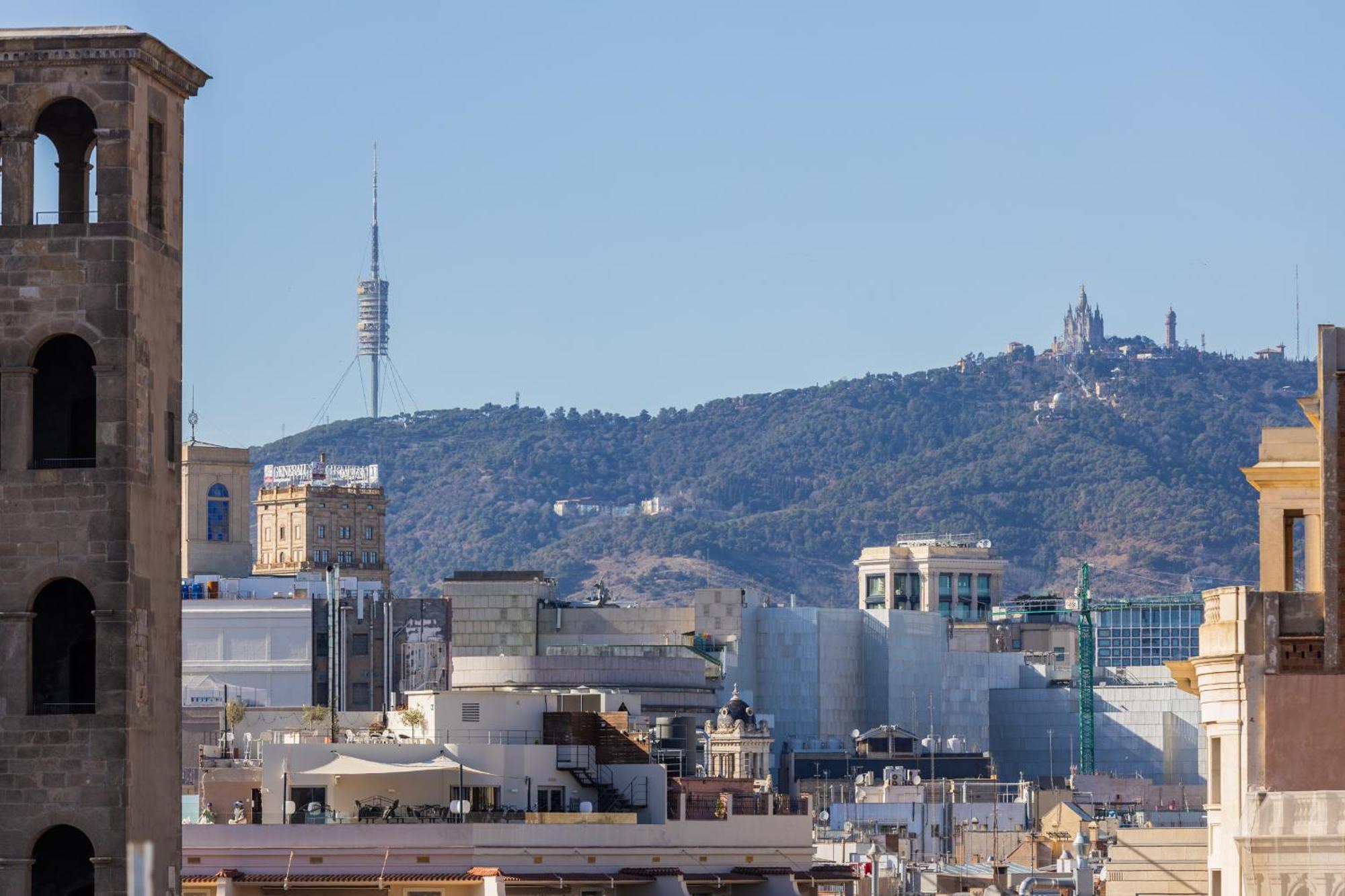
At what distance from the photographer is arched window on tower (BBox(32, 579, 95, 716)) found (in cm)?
6272

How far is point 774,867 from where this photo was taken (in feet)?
331

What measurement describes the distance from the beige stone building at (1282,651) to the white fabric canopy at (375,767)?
39.1 metres

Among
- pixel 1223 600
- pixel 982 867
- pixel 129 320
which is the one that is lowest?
pixel 982 867

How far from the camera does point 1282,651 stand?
5684 cm

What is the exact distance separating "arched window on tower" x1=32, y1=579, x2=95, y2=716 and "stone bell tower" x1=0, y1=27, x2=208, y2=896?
33 mm

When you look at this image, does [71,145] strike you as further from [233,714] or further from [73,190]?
[233,714]

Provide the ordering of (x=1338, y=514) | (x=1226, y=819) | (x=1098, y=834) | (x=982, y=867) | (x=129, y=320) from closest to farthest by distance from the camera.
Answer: (x=1338, y=514) → (x=1226, y=819) → (x=129, y=320) → (x=982, y=867) → (x=1098, y=834)

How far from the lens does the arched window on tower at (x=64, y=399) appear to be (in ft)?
209

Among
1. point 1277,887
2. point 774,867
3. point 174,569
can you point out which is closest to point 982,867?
point 774,867

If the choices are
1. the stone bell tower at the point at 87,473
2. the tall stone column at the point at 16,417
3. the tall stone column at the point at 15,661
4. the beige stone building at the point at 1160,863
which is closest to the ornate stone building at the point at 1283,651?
the beige stone building at the point at 1160,863

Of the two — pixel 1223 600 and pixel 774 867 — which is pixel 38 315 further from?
pixel 774 867

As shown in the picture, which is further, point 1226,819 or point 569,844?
point 569,844

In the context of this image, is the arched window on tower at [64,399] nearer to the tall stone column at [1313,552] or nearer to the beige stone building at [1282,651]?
the beige stone building at [1282,651]

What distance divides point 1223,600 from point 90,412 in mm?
19899
